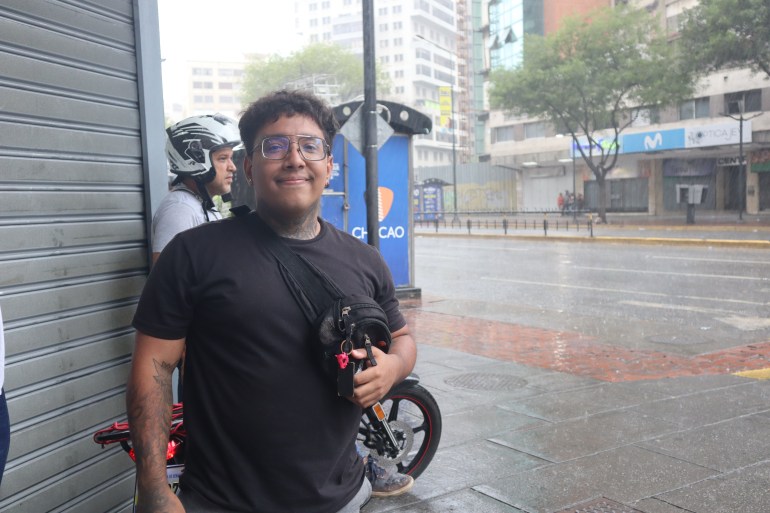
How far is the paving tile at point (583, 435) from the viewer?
5.02 meters

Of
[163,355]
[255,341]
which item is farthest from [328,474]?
[163,355]

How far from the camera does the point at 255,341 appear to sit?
6.63ft

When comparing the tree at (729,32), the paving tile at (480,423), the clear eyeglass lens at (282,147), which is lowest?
the paving tile at (480,423)

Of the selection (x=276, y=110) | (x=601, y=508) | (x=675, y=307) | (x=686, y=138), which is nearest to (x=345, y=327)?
(x=276, y=110)

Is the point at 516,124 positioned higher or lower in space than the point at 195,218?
higher

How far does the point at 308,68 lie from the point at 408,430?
6569 cm

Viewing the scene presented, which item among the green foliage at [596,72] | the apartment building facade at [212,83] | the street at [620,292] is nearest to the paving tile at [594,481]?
the street at [620,292]

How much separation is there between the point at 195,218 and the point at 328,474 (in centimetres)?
167

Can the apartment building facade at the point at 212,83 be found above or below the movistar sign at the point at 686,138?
above

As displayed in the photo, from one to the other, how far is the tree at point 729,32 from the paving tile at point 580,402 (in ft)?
85.3

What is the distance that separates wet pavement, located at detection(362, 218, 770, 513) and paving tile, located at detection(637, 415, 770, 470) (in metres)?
0.01

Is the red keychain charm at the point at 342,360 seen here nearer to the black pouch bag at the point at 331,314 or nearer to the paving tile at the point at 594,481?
the black pouch bag at the point at 331,314

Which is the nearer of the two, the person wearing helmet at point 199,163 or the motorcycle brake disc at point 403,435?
the person wearing helmet at point 199,163

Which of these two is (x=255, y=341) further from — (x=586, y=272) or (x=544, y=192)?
(x=544, y=192)
